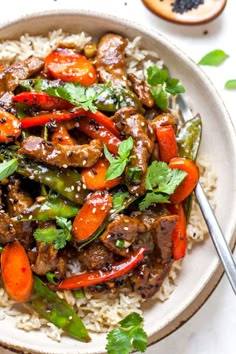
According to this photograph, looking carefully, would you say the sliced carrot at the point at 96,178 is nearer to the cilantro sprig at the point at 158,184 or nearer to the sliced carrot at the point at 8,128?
the cilantro sprig at the point at 158,184

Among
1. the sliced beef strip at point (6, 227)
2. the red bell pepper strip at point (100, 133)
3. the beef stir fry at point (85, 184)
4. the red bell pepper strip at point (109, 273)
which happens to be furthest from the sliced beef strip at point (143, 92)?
the sliced beef strip at point (6, 227)

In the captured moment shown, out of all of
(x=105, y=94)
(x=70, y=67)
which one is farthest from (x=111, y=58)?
(x=105, y=94)

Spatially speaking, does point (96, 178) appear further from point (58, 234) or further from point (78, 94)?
point (78, 94)

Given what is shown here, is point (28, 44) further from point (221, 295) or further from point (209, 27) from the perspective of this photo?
point (221, 295)

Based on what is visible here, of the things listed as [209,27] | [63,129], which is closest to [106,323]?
[63,129]

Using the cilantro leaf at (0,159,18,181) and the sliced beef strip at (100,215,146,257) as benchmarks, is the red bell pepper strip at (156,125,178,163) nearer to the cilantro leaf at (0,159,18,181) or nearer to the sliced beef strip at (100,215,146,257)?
the sliced beef strip at (100,215,146,257)

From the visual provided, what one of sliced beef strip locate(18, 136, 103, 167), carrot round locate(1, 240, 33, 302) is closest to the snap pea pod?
sliced beef strip locate(18, 136, 103, 167)

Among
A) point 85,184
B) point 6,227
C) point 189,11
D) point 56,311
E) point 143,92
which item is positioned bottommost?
point 56,311
